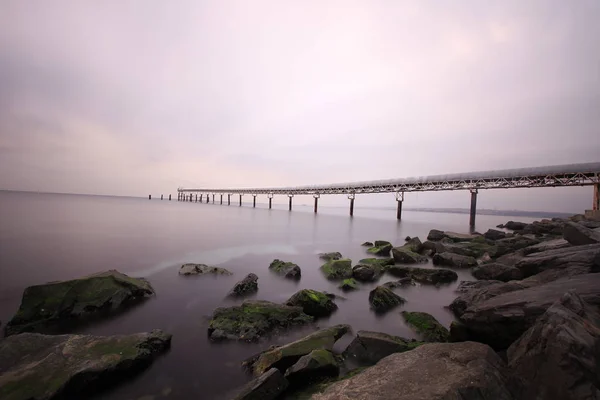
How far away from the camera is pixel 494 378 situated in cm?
295

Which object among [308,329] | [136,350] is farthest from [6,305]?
[308,329]

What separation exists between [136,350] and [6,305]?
21.9 feet

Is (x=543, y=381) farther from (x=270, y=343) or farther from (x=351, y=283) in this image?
(x=351, y=283)

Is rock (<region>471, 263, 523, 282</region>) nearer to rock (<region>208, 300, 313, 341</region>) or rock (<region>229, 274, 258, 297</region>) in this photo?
rock (<region>208, 300, 313, 341</region>)

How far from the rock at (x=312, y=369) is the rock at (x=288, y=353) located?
0.27 m

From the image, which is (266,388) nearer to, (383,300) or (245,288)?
(383,300)

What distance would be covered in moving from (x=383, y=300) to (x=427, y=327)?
179cm

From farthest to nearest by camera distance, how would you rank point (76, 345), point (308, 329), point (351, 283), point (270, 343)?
point (351, 283)
point (308, 329)
point (270, 343)
point (76, 345)

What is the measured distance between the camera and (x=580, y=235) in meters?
8.25

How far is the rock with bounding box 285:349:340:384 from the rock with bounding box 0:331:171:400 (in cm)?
303

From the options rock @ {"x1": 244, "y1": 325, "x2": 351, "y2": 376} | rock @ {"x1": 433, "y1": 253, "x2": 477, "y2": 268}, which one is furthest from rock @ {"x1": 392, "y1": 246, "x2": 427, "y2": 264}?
rock @ {"x1": 244, "y1": 325, "x2": 351, "y2": 376}

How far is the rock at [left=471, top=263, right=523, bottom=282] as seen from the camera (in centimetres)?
834

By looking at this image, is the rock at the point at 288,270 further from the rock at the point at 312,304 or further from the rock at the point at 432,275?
the rock at the point at 432,275

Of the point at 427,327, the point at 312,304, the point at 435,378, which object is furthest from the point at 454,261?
the point at 435,378
